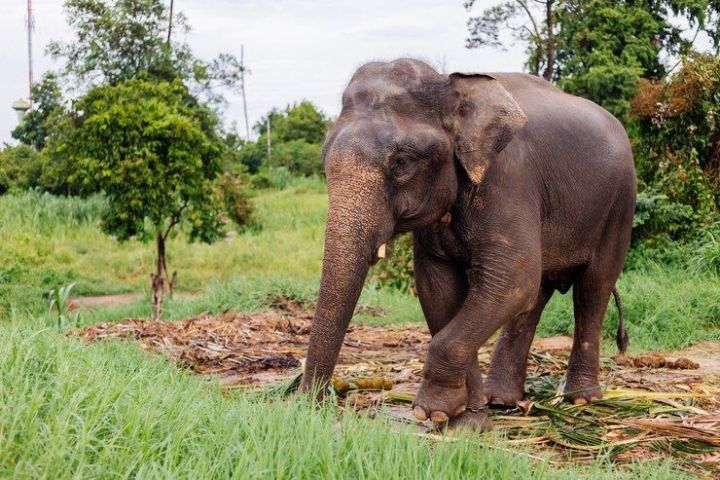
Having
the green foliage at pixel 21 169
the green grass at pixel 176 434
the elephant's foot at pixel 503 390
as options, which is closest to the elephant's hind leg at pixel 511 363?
the elephant's foot at pixel 503 390

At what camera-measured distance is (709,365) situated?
281 inches

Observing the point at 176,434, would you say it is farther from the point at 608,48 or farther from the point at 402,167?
the point at 608,48

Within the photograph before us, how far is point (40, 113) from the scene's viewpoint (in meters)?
27.7

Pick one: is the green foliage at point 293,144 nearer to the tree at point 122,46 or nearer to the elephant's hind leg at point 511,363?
the tree at point 122,46

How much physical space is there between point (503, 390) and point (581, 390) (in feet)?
1.39

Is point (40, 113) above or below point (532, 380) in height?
above

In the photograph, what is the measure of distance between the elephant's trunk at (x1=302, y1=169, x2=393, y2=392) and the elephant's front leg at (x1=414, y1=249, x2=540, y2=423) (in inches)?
20.5

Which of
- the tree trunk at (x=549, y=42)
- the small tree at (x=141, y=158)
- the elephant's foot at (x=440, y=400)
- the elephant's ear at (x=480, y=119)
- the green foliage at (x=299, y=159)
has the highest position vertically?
the tree trunk at (x=549, y=42)

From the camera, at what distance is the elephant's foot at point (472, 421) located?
4559 millimetres

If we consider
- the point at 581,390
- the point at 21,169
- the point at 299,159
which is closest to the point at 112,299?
the point at 21,169

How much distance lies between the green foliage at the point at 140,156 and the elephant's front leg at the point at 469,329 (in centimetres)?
811

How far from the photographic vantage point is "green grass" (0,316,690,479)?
3080 millimetres

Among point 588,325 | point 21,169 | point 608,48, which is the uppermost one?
point 608,48

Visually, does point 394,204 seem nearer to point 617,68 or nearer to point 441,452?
point 441,452
